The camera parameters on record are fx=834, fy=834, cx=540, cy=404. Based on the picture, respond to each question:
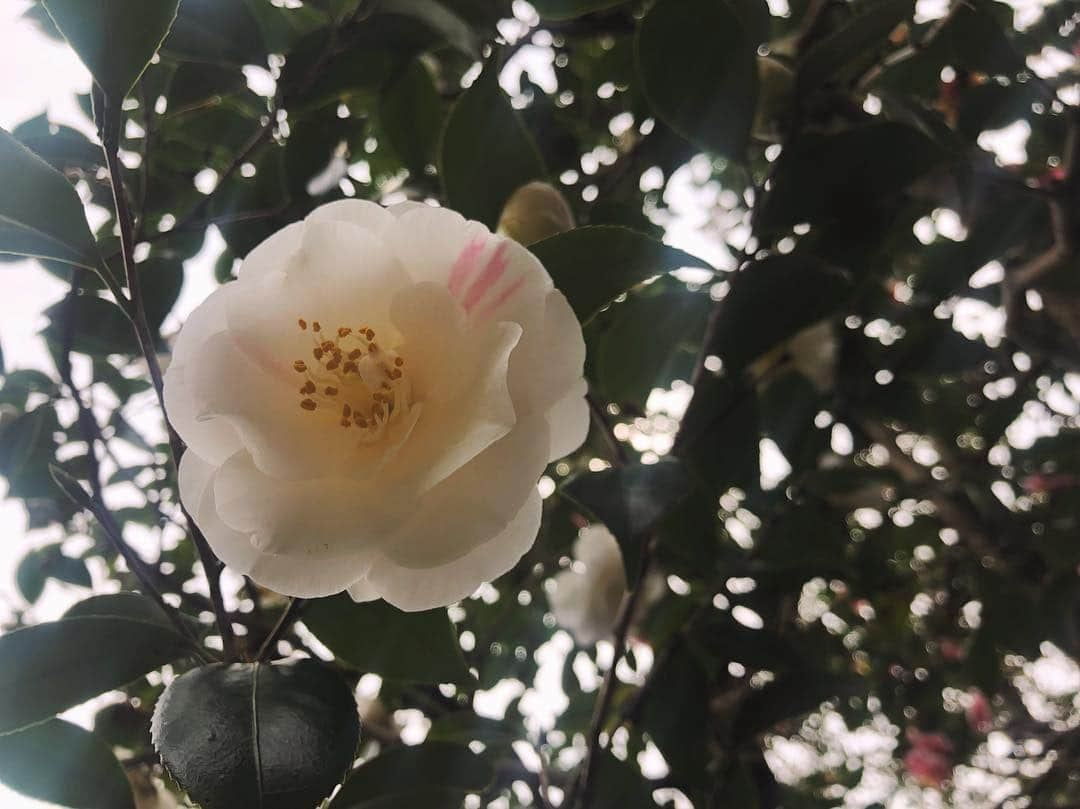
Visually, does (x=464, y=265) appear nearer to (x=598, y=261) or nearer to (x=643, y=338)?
(x=598, y=261)

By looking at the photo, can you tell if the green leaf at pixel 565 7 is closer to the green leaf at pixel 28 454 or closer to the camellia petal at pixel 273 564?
the camellia petal at pixel 273 564

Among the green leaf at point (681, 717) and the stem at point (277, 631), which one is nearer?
the stem at point (277, 631)

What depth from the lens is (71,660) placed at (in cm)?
43

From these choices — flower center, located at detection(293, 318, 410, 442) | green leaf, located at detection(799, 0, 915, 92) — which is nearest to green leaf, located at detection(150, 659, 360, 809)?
flower center, located at detection(293, 318, 410, 442)

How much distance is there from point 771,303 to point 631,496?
9.0 inches

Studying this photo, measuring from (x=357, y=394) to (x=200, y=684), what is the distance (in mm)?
166

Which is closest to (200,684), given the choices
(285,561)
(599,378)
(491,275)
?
(285,561)

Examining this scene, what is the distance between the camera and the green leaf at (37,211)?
40 cm

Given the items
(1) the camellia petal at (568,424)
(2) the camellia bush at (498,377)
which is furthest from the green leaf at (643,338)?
(1) the camellia petal at (568,424)

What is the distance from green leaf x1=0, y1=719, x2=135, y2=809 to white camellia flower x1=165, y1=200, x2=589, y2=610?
0.70ft

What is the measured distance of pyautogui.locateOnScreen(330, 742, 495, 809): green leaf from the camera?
531mm

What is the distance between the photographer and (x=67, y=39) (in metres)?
0.40

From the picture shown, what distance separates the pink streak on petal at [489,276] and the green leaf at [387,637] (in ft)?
0.65

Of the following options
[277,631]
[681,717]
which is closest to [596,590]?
[681,717]
